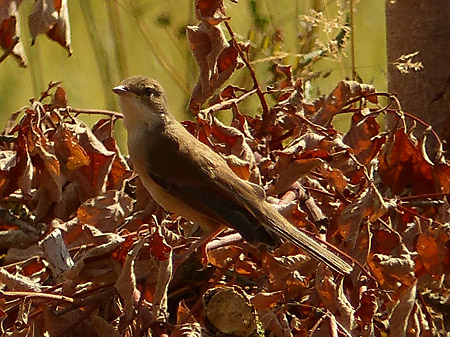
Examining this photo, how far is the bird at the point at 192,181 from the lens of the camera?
2.39 meters

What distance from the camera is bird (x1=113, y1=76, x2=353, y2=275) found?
7.84ft

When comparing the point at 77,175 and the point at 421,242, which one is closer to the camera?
the point at 421,242

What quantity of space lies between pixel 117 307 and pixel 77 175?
1.82 feet

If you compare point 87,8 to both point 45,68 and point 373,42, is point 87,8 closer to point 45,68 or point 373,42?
point 45,68

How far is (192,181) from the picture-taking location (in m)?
2.72

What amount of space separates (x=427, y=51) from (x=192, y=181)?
1.21 meters

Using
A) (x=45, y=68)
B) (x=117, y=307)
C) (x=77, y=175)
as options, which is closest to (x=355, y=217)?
(x=117, y=307)

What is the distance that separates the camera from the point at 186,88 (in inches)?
199

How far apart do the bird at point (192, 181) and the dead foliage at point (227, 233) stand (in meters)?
0.04

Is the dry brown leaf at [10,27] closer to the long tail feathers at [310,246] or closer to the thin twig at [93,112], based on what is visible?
the thin twig at [93,112]

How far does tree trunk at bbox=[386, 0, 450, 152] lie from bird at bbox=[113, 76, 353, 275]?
3.19ft

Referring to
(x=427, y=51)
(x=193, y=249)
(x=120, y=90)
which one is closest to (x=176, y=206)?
(x=193, y=249)

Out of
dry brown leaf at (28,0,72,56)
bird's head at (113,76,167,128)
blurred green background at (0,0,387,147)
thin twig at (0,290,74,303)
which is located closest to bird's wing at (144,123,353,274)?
bird's head at (113,76,167,128)

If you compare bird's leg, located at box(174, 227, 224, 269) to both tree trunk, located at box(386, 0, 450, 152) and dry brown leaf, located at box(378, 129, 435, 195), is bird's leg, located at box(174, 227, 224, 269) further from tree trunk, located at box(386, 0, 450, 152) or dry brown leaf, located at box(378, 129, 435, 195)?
tree trunk, located at box(386, 0, 450, 152)
